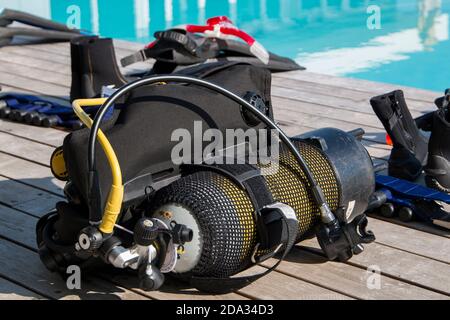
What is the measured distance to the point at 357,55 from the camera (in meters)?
7.25

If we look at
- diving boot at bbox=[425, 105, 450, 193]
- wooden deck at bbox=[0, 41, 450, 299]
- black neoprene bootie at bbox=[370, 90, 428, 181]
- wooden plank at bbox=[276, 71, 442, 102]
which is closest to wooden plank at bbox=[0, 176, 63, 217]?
wooden deck at bbox=[0, 41, 450, 299]

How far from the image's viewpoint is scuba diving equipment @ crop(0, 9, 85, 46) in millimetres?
5734

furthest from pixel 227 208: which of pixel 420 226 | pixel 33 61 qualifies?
pixel 33 61

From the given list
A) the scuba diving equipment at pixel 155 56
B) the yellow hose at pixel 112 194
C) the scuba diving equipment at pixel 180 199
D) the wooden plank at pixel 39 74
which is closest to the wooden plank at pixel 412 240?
the scuba diving equipment at pixel 180 199

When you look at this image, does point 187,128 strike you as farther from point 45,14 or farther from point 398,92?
point 45,14

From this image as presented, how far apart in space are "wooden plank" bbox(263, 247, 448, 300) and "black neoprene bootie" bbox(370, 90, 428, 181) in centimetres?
76

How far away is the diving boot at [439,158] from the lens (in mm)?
3137

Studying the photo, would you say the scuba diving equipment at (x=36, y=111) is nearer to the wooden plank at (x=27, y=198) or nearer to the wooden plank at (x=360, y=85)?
the wooden plank at (x=27, y=198)

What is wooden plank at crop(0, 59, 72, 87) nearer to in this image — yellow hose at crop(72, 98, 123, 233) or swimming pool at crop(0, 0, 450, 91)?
swimming pool at crop(0, 0, 450, 91)

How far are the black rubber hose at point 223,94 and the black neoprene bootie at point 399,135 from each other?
0.83 meters

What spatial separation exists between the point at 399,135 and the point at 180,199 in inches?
50.1

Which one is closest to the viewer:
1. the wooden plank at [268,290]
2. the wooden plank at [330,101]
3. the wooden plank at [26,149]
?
the wooden plank at [268,290]

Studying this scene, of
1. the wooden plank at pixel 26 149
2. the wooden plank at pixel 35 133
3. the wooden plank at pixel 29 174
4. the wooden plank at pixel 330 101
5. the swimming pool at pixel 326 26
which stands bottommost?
the swimming pool at pixel 326 26

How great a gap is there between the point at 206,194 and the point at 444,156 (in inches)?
47.2
